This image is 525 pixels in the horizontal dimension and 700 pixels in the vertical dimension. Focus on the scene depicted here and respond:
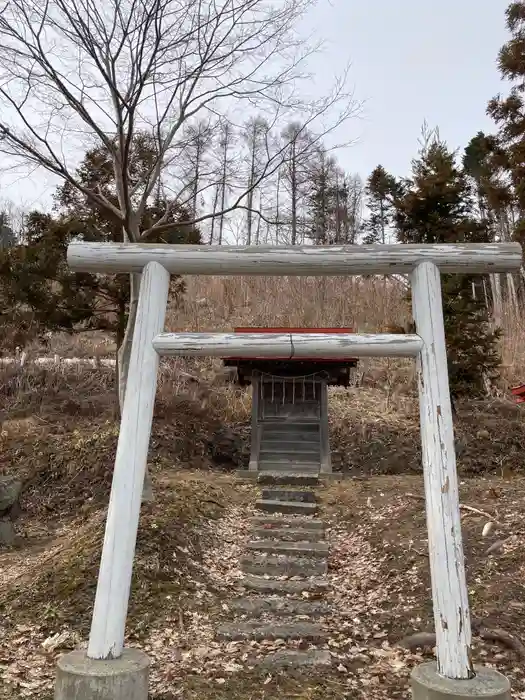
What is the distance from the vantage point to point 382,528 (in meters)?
7.09

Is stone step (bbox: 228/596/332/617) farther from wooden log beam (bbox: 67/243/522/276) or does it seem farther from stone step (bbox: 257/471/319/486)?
stone step (bbox: 257/471/319/486)

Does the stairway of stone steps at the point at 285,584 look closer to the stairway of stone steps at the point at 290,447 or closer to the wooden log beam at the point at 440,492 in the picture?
the stairway of stone steps at the point at 290,447

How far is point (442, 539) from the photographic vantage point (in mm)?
3301

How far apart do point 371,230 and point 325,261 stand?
25396mm

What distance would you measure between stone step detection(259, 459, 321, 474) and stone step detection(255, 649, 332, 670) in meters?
5.76

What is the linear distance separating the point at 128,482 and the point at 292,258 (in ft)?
6.21

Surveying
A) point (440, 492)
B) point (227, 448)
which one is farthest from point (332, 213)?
point (440, 492)

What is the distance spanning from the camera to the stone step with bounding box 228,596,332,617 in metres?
5.24

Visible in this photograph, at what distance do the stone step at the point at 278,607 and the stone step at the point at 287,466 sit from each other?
4812 mm

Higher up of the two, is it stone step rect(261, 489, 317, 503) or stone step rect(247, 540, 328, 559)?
stone step rect(261, 489, 317, 503)

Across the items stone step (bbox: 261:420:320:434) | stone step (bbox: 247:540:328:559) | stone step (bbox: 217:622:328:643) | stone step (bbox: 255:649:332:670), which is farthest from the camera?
stone step (bbox: 261:420:320:434)

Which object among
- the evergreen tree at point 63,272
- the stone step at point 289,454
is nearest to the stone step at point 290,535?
the stone step at point 289,454

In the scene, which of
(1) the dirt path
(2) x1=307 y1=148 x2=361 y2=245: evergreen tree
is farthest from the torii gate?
(2) x1=307 y1=148 x2=361 y2=245: evergreen tree

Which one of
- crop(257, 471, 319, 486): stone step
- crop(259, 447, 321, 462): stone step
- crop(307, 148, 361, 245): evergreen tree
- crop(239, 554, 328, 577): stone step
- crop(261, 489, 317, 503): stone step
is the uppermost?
crop(307, 148, 361, 245): evergreen tree
